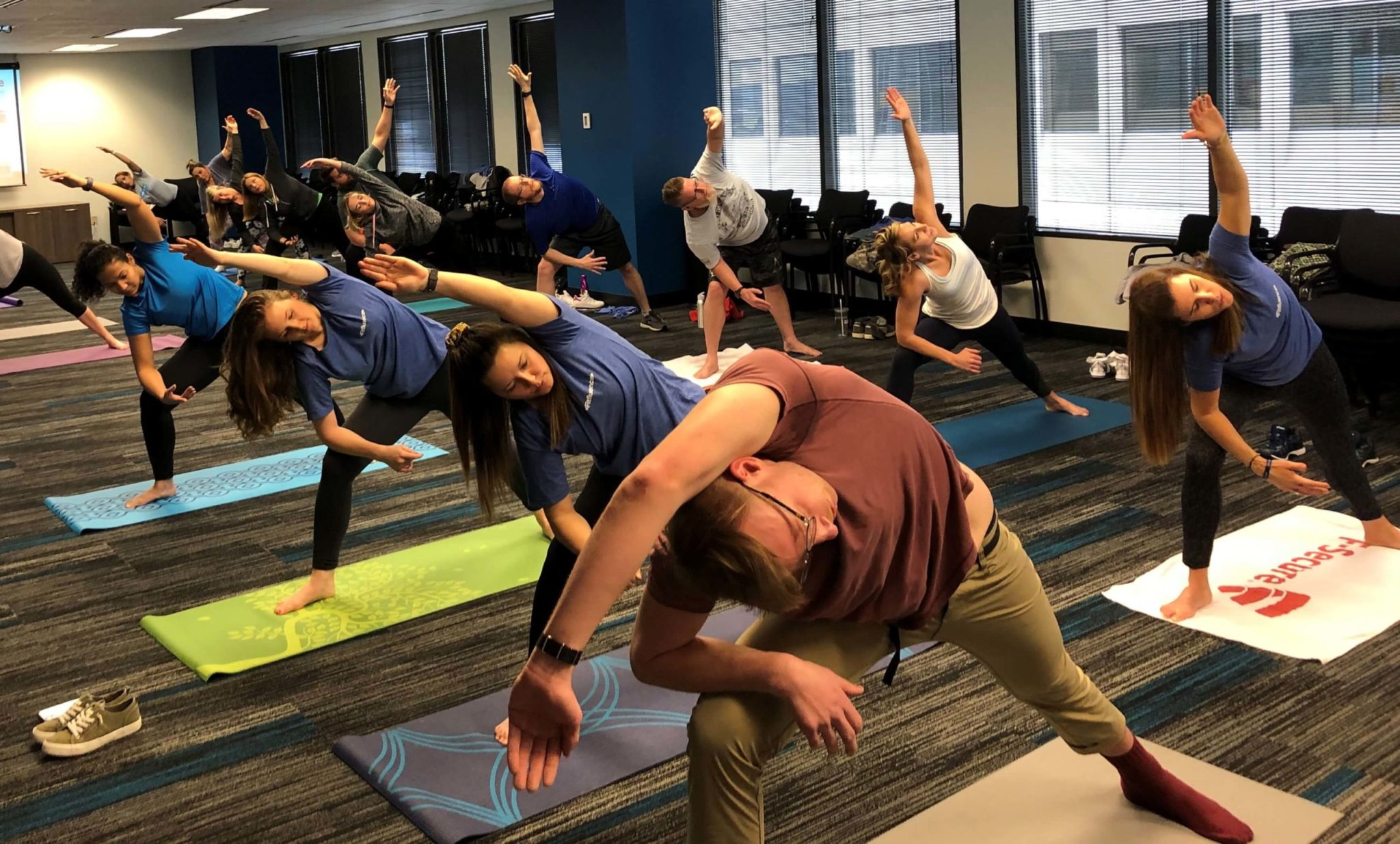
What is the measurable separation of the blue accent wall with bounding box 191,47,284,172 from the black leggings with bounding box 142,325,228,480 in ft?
38.0

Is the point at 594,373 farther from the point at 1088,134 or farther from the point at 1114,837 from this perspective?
the point at 1088,134

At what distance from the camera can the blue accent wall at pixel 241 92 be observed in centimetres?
1584

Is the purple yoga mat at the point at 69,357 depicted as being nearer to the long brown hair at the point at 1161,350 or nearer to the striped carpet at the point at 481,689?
the striped carpet at the point at 481,689

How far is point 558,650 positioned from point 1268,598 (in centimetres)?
268

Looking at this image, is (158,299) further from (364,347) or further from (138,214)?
(364,347)

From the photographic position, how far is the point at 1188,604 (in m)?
3.41

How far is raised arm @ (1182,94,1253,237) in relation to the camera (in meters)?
2.99

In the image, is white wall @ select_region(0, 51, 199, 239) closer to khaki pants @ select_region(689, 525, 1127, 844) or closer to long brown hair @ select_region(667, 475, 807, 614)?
khaki pants @ select_region(689, 525, 1127, 844)

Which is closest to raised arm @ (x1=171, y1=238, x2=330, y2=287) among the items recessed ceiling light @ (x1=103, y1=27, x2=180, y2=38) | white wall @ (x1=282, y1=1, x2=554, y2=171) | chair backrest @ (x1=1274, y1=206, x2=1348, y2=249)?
chair backrest @ (x1=1274, y1=206, x2=1348, y2=249)

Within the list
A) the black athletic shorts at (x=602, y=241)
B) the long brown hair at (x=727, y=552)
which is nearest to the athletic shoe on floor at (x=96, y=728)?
the long brown hair at (x=727, y=552)

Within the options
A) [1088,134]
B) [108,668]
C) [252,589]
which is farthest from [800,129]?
[108,668]

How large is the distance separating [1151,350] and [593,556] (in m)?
2.04

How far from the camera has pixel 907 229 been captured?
482 cm

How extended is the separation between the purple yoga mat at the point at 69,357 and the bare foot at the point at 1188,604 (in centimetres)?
694
